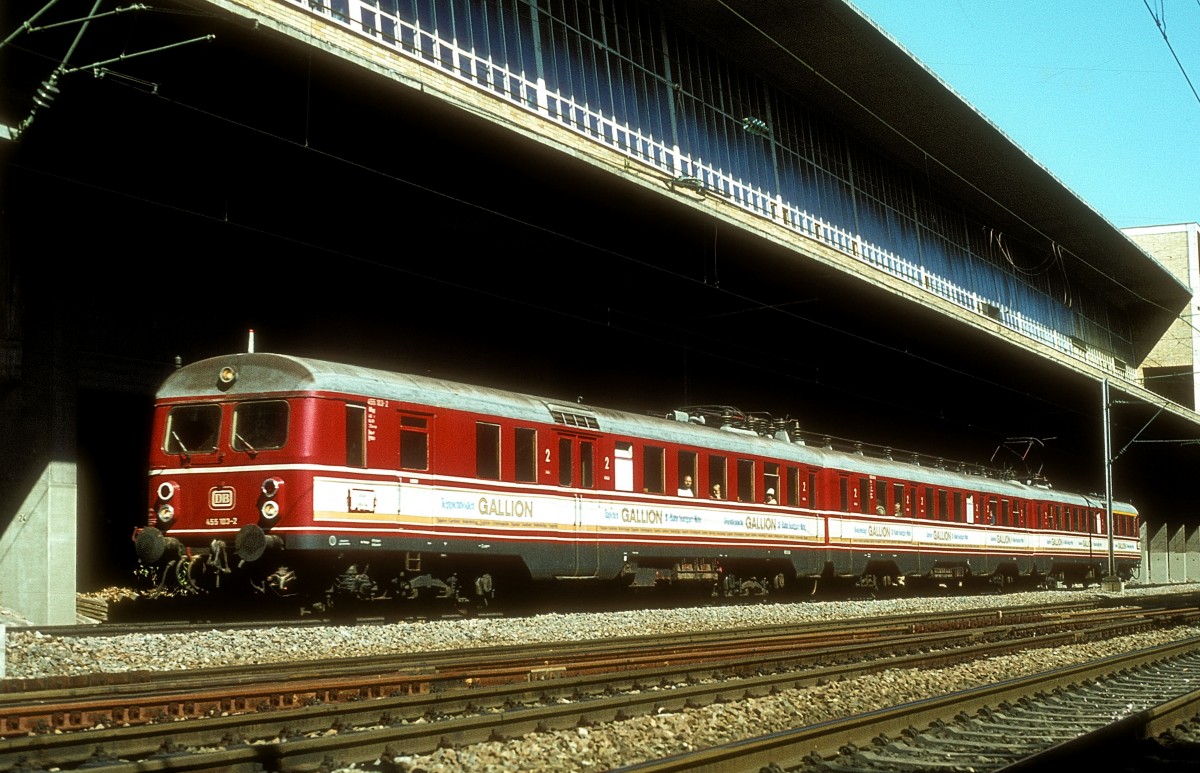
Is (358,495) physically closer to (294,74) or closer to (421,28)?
(294,74)

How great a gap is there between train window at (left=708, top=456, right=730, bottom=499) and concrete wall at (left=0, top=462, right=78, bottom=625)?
10.8 meters

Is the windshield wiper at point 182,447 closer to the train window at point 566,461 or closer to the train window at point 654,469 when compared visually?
the train window at point 566,461

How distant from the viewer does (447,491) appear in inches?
678

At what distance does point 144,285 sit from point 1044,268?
138ft

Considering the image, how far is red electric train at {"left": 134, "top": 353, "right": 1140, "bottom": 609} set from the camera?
15.7m

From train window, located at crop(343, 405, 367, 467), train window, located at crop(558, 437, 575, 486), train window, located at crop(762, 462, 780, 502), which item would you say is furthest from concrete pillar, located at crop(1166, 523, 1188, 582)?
train window, located at crop(343, 405, 367, 467)

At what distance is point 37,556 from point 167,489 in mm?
2686

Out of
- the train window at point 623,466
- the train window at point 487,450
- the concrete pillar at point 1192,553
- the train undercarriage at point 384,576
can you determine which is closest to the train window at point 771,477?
the train undercarriage at point 384,576

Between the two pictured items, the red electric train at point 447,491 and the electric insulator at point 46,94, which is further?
the red electric train at point 447,491

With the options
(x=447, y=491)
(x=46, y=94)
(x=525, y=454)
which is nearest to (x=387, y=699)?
(x=46, y=94)

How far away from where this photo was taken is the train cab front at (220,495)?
1548 centimetres

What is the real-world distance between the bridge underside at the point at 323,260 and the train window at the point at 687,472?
4473 millimetres

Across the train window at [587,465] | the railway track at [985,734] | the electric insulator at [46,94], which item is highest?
the electric insulator at [46,94]

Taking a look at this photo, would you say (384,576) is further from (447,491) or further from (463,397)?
(463,397)
